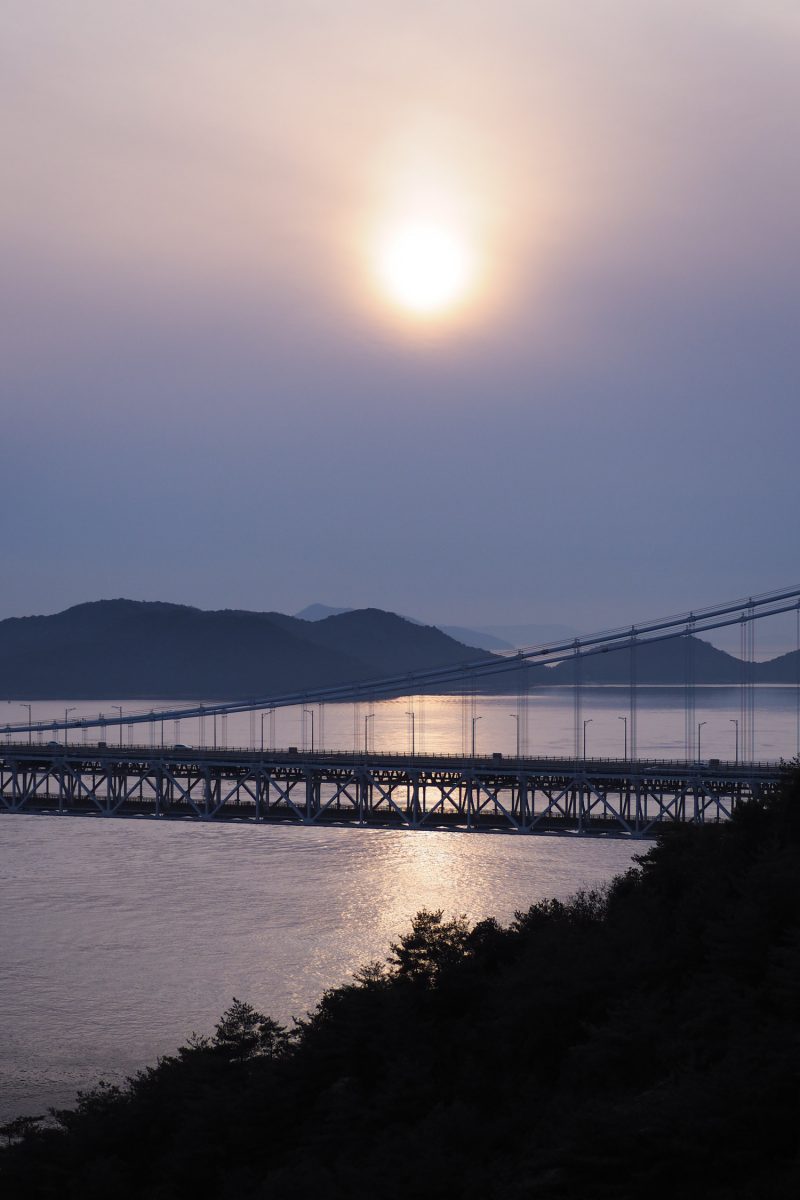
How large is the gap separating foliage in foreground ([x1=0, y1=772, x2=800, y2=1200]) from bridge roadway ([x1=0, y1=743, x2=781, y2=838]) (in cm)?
1608

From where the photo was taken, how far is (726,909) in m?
23.9

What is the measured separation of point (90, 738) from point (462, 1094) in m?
130

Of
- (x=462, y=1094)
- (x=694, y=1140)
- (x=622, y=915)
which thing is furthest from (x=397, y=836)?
(x=694, y=1140)

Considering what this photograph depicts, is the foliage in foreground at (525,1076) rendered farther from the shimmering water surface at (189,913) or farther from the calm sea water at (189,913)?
the shimmering water surface at (189,913)

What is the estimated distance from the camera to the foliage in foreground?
1623 centimetres

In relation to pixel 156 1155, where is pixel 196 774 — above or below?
above

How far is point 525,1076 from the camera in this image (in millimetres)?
23234

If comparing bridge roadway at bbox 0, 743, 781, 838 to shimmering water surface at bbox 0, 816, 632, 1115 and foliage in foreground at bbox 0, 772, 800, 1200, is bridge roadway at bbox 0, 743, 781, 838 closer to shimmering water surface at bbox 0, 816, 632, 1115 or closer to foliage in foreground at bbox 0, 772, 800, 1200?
shimmering water surface at bbox 0, 816, 632, 1115

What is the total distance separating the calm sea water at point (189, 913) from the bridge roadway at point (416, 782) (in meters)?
4.33

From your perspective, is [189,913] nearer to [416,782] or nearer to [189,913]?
[189,913]

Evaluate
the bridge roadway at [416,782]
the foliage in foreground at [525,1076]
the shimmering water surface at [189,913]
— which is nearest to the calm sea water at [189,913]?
the shimmering water surface at [189,913]

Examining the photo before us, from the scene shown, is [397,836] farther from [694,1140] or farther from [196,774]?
[694,1140]

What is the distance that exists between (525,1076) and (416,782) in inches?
1078

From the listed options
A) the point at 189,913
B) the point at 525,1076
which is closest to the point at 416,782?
the point at 189,913
